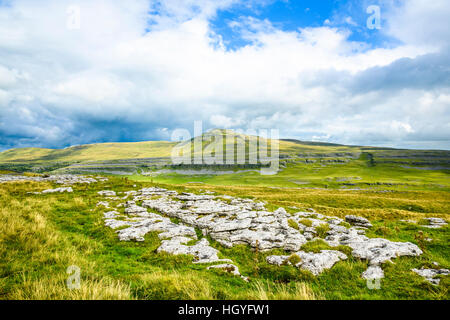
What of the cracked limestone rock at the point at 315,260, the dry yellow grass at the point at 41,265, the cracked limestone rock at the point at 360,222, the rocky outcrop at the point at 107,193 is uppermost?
the dry yellow grass at the point at 41,265

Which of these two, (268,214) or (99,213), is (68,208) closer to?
(99,213)

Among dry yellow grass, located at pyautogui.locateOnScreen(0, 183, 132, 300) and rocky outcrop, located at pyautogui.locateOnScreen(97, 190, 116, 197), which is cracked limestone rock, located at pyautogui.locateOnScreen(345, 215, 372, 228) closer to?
dry yellow grass, located at pyautogui.locateOnScreen(0, 183, 132, 300)

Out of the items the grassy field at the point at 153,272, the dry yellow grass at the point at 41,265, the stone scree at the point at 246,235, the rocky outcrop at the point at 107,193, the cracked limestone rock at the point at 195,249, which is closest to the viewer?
the dry yellow grass at the point at 41,265

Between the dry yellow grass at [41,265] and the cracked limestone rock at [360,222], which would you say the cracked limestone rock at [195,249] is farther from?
the cracked limestone rock at [360,222]

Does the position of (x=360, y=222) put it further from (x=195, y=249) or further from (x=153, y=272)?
(x=153, y=272)

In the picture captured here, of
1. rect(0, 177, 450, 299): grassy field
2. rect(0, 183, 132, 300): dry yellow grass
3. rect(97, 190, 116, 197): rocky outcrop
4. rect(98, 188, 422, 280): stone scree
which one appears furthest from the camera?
rect(97, 190, 116, 197): rocky outcrop

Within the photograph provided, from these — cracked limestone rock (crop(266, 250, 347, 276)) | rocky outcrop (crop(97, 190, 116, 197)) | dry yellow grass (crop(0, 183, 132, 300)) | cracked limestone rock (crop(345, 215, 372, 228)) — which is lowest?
cracked limestone rock (crop(345, 215, 372, 228))

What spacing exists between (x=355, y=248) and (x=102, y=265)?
524 inches

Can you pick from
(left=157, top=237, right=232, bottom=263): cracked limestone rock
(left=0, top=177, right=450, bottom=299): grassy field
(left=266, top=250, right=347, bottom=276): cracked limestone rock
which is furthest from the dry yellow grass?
(left=266, top=250, right=347, bottom=276): cracked limestone rock

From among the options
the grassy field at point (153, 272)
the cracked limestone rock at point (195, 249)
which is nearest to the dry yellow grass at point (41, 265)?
the grassy field at point (153, 272)

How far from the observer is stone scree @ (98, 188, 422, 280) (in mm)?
10117

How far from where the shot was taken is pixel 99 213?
18578 mm

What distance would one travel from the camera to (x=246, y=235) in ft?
44.9

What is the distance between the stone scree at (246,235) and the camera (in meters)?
10.1
